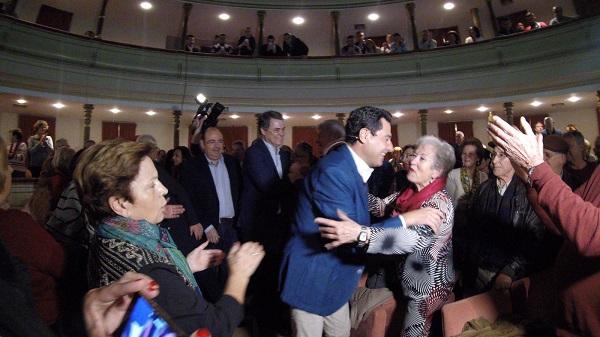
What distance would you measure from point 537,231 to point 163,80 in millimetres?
11477

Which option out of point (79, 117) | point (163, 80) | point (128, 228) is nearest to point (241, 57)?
point (163, 80)

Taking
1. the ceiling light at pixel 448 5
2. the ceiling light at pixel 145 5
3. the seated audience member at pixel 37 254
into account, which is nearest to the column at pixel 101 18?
the ceiling light at pixel 145 5

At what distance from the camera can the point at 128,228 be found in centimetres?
128

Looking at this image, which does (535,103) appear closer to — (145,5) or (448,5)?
(448,5)

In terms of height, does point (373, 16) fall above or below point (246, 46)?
above

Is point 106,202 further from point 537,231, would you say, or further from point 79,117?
point 79,117

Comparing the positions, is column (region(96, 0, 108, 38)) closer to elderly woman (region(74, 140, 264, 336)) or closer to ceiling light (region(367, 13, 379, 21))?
ceiling light (region(367, 13, 379, 21))

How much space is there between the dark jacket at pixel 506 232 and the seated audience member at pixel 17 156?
7.00 metres

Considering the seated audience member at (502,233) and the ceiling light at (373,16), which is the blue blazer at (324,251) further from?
the ceiling light at (373,16)

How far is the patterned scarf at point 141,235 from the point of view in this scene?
1.25m

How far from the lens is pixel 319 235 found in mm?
2014

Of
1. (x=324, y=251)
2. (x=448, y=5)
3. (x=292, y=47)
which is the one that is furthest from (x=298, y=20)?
(x=324, y=251)

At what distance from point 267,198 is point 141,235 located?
2.09 m

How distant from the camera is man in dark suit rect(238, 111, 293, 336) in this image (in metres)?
3.28
